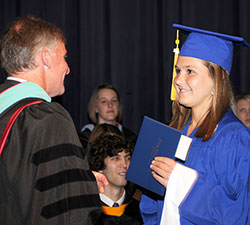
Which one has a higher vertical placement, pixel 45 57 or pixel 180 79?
pixel 45 57

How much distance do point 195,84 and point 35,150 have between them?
93 cm

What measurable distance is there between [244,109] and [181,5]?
209cm

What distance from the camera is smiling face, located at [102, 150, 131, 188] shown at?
3473mm

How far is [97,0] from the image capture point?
17.7 feet

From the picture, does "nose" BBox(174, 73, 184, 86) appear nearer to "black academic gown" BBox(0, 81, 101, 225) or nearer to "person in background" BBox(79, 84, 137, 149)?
"black academic gown" BBox(0, 81, 101, 225)

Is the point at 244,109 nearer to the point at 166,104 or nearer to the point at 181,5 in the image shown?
the point at 166,104

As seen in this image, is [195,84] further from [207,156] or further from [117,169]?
[117,169]

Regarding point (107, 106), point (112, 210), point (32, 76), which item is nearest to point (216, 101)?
point (32, 76)

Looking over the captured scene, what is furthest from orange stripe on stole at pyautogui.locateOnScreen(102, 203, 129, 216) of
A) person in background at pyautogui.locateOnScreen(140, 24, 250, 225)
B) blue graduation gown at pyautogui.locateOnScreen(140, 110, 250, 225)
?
blue graduation gown at pyautogui.locateOnScreen(140, 110, 250, 225)

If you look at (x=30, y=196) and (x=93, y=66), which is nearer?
(x=30, y=196)

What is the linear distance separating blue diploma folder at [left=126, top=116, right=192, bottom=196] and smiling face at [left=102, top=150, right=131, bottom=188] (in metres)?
1.47

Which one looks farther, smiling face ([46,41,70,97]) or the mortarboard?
the mortarboard

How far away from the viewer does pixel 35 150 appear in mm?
1714

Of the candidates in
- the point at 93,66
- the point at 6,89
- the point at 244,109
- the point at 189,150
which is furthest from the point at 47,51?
the point at 93,66
